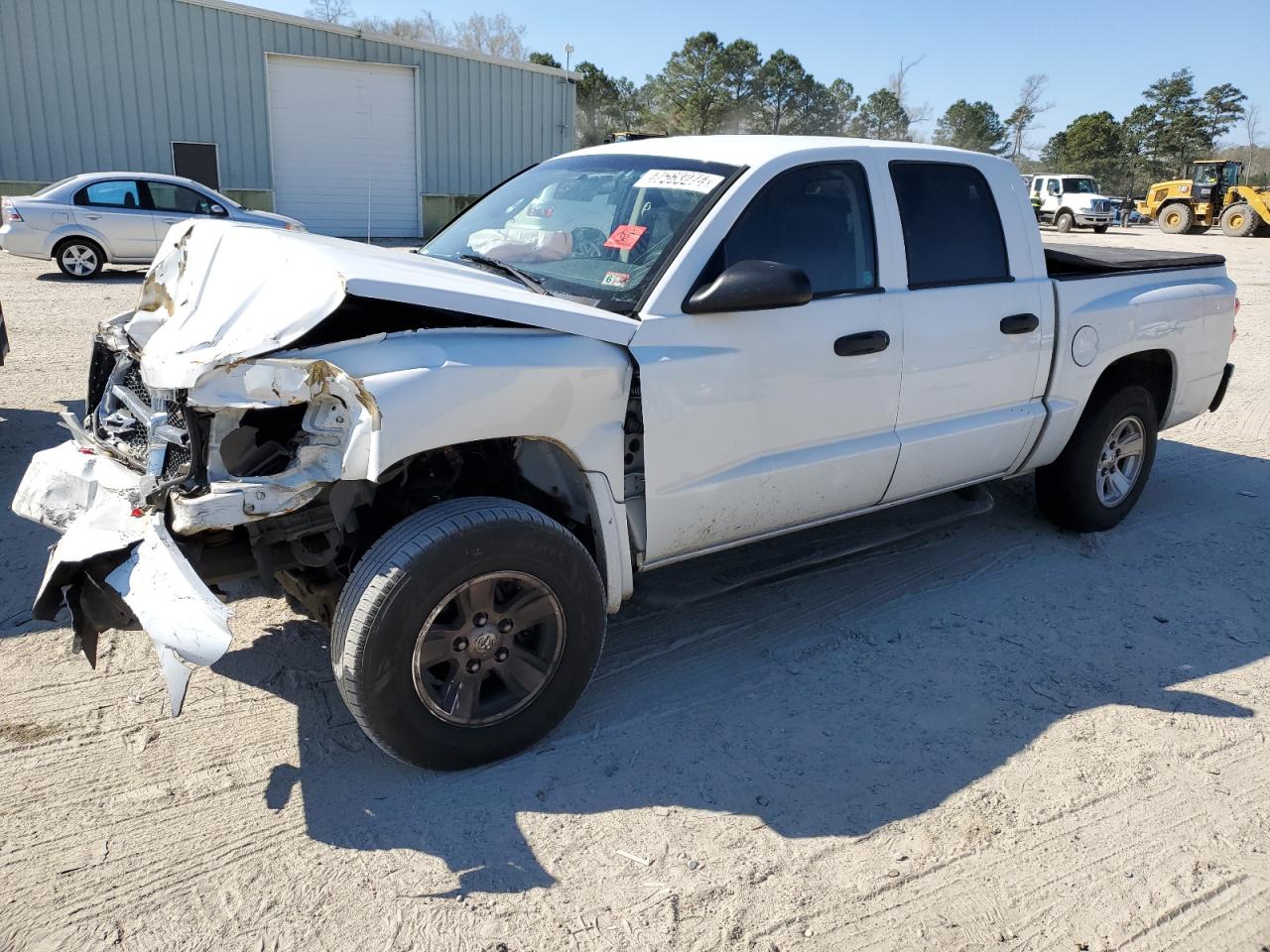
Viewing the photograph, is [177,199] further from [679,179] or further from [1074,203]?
[1074,203]

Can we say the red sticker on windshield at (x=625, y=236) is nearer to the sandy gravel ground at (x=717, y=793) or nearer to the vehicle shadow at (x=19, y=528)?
the sandy gravel ground at (x=717, y=793)

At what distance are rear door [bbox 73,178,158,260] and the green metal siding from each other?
23.6ft

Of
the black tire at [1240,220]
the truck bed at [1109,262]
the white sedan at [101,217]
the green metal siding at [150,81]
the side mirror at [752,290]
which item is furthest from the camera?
the black tire at [1240,220]

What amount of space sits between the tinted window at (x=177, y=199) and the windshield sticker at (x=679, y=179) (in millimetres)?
12930

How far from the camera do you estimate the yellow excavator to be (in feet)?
111

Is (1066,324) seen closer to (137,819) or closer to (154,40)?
(137,819)

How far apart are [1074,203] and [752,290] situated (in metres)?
36.7

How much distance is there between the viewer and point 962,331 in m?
4.24

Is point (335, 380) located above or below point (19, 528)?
above

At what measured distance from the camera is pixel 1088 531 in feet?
17.9

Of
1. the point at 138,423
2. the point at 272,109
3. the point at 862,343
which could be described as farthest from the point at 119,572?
the point at 272,109

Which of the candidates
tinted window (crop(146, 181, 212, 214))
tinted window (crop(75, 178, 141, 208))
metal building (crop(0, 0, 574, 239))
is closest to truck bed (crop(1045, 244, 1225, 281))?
tinted window (crop(146, 181, 212, 214))

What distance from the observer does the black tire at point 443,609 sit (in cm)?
286

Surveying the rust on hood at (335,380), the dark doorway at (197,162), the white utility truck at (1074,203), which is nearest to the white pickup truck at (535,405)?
the rust on hood at (335,380)
